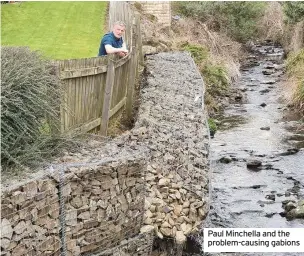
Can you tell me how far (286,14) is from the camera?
27.2m

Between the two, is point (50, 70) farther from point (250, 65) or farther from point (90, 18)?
point (250, 65)

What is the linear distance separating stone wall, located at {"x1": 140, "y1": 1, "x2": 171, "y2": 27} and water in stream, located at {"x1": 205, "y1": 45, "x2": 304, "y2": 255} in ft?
19.7

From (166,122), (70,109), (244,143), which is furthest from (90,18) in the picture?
(70,109)

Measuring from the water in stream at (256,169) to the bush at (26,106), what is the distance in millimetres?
3584

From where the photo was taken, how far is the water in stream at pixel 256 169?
10.2m

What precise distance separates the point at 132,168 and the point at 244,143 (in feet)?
26.7

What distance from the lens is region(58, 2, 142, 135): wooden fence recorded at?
7.89 metres

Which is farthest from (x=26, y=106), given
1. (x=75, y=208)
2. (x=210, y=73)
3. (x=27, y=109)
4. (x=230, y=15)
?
(x=230, y=15)

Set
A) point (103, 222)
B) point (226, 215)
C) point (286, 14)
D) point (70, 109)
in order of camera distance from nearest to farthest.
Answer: point (103, 222) → point (70, 109) → point (226, 215) → point (286, 14)

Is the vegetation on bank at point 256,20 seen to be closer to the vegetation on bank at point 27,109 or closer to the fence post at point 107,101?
the fence post at point 107,101

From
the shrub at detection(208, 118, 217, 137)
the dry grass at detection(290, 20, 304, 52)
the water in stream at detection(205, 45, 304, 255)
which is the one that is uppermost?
the dry grass at detection(290, 20, 304, 52)

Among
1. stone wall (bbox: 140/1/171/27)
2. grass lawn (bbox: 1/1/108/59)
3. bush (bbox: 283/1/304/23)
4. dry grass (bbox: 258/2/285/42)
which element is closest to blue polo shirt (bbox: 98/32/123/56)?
grass lawn (bbox: 1/1/108/59)

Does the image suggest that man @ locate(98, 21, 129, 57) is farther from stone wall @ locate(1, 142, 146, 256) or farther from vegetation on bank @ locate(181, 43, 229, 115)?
vegetation on bank @ locate(181, 43, 229, 115)

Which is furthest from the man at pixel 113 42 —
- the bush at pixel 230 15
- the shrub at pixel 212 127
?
the bush at pixel 230 15
